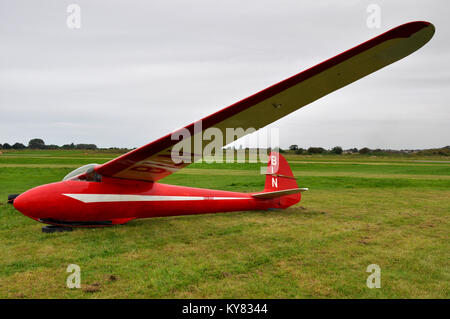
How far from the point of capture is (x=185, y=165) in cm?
592

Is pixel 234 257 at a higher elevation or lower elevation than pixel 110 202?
lower

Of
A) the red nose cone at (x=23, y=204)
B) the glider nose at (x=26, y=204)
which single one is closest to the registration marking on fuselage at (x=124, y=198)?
the glider nose at (x=26, y=204)

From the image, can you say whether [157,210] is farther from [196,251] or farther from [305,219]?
[305,219]

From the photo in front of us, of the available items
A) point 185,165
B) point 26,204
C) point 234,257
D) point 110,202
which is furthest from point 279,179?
point 26,204

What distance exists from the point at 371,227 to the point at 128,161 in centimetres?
607

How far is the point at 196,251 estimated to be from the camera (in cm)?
484

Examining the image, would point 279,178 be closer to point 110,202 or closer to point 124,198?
point 124,198

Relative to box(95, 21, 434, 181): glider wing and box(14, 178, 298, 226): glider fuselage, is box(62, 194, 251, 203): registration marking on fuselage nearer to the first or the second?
box(14, 178, 298, 226): glider fuselage

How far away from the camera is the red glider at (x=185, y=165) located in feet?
10.9

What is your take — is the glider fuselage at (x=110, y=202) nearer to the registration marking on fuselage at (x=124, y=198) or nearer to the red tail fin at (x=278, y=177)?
the registration marking on fuselage at (x=124, y=198)

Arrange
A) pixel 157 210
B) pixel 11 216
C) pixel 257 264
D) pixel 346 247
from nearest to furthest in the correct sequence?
pixel 257 264 → pixel 346 247 → pixel 157 210 → pixel 11 216

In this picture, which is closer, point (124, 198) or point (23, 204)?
point (23, 204)

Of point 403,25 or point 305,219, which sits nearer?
point 403,25
